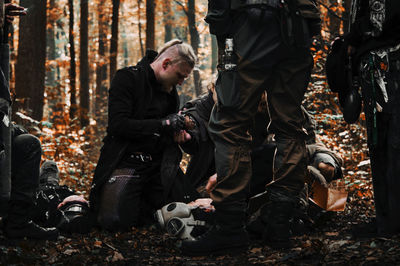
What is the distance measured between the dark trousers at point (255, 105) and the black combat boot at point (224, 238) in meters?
0.08

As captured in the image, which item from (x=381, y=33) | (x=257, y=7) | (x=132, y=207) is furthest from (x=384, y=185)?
(x=132, y=207)

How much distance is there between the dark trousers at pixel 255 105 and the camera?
336 cm

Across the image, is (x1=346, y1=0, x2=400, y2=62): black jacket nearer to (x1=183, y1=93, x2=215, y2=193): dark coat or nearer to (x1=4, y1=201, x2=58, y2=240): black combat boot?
(x1=183, y1=93, x2=215, y2=193): dark coat

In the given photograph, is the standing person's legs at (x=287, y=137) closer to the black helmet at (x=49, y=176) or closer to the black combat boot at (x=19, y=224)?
the black combat boot at (x=19, y=224)

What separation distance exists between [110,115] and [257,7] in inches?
81.3

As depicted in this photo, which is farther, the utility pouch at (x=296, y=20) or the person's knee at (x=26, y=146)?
the person's knee at (x=26, y=146)

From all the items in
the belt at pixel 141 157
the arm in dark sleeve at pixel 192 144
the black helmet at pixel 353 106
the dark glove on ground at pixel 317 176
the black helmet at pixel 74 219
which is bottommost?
the black helmet at pixel 74 219

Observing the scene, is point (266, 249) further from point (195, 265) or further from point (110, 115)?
point (110, 115)

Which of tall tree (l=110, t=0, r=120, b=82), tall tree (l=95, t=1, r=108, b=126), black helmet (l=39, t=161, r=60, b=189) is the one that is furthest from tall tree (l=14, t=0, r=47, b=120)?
tall tree (l=95, t=1, r=108, b=126)

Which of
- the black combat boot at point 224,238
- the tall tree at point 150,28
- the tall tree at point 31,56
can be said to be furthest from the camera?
the tall tree at point 150,28

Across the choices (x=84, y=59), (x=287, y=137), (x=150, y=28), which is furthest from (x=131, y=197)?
(x=84, y=59)

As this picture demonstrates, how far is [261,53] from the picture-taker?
3.36 m

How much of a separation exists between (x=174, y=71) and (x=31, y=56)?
18.1 ft

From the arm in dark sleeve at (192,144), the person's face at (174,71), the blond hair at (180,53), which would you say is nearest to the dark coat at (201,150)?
the arm in dark sleeve at (192,144)
